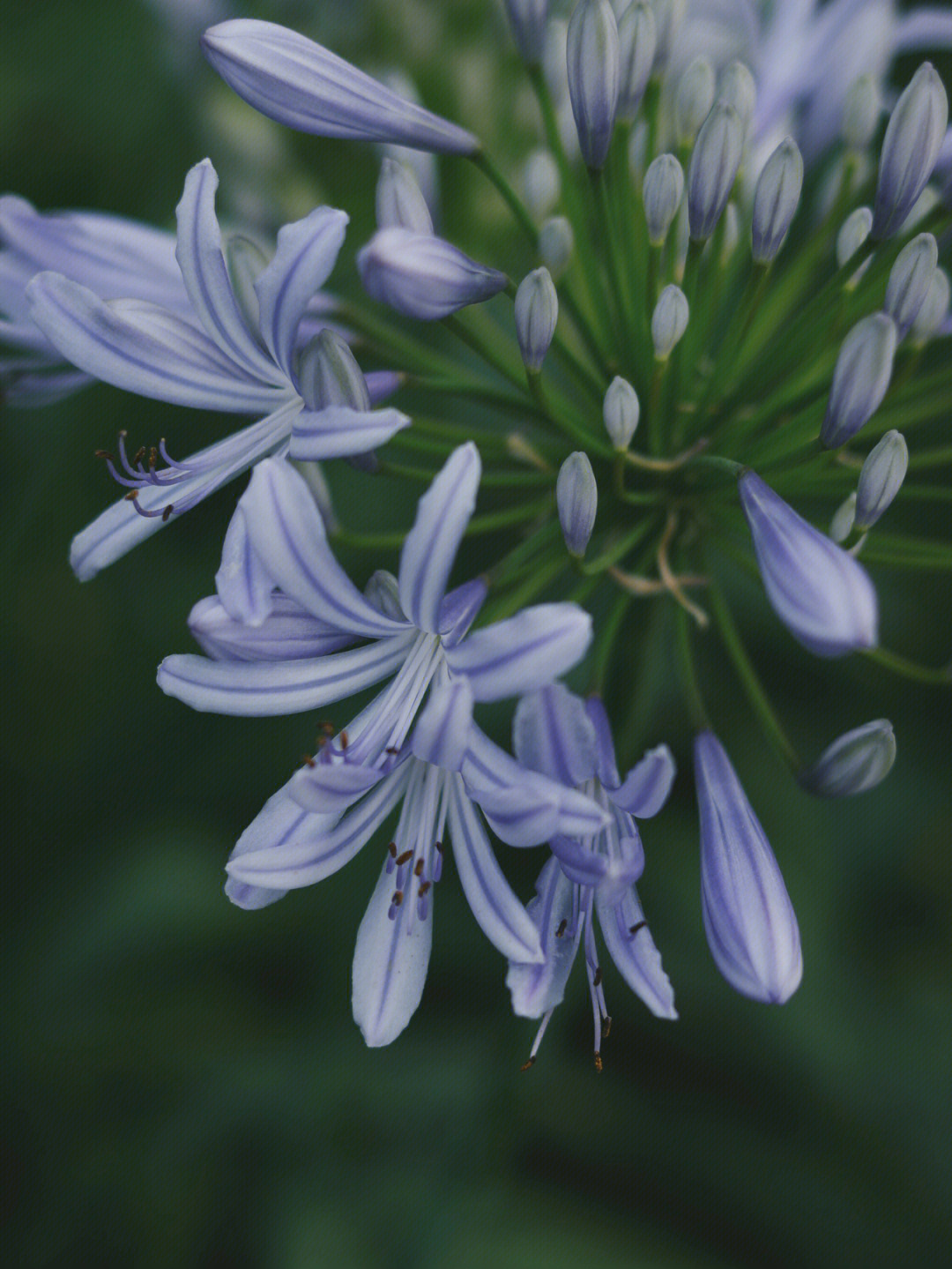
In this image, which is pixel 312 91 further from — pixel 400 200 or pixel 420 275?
pixel 420 275

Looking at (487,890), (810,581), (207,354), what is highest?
(207,354)

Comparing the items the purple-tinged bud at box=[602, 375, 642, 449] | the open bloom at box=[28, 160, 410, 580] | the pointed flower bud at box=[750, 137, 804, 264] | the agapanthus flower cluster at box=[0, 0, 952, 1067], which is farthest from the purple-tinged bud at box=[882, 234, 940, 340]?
the open bloom at box=[28, 160, 410, 580]

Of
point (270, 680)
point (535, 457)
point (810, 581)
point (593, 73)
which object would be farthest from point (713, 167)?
point (270, 680)

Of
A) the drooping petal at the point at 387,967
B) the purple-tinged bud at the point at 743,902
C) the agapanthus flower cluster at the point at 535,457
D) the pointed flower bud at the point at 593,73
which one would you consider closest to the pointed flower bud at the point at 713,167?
the agapanthus flower cluster at the point at 535,457

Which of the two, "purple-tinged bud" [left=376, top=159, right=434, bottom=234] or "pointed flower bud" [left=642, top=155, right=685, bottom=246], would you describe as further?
"pointed flower bud" [left=642, top=155, right=685, bottom=246]

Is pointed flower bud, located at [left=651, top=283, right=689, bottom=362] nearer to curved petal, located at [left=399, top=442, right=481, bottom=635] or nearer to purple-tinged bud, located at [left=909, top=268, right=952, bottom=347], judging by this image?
purple-tinged bud, located at [left=909, top=268, right=952, bottom=347]

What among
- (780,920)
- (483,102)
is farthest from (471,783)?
(483,102)
